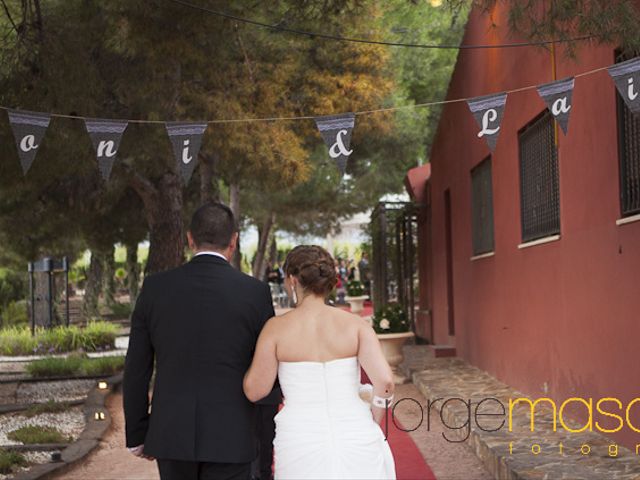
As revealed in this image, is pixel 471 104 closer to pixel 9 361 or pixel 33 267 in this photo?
pixel 9 361

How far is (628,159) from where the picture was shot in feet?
23.2

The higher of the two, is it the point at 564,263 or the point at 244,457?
the point at 564,263

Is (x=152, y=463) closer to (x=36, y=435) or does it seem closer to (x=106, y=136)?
(x=36, y=435)

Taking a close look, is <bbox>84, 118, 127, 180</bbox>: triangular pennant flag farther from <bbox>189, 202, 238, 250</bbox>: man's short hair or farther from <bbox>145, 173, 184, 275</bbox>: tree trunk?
<bbox>145, 173, 184, 275</bbox>: tree trunk


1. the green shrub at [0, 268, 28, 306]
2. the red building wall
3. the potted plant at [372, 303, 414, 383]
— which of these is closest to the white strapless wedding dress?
the red building wall

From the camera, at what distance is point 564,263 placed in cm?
872

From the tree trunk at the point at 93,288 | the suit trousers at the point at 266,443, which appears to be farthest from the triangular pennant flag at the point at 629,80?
the tree trunk at the point at 93,288

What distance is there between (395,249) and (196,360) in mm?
19109

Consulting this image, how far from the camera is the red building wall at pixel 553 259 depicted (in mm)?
7266

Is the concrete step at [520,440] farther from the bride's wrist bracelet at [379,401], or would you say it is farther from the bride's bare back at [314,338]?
the bride's bare back at [314,338]

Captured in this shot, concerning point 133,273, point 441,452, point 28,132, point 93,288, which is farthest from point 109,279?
point 441,452

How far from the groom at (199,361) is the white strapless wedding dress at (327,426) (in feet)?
0.72

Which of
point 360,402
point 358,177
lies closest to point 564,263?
point 360,402

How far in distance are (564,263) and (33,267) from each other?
15.5 meters
